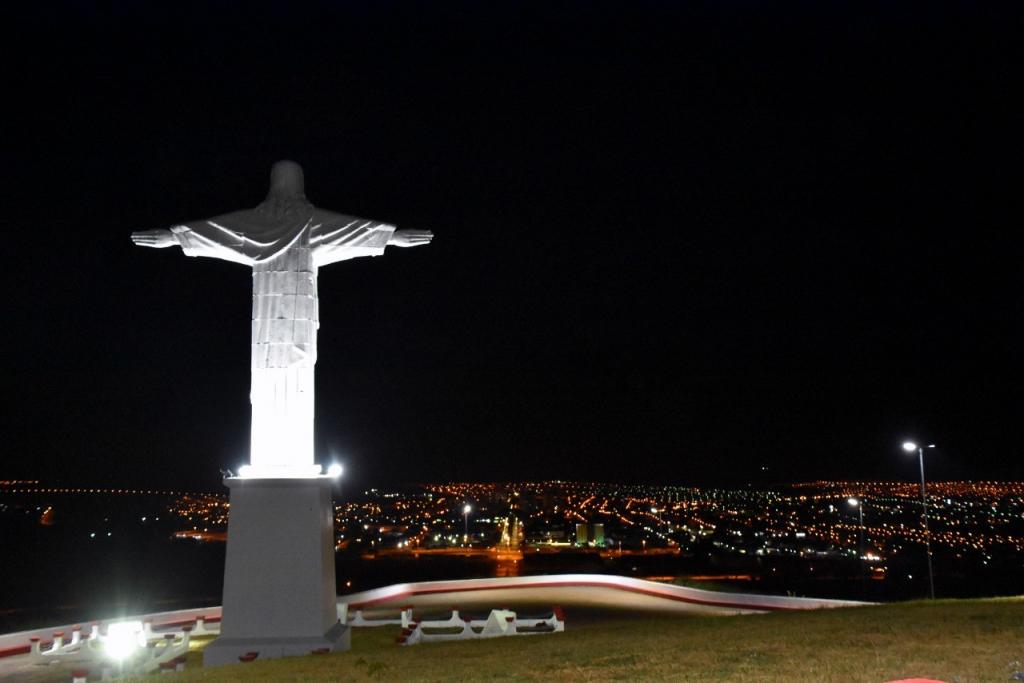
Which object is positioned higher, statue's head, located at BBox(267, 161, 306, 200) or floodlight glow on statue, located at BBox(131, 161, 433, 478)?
statue's head, located at BBox(267, 161, 306, 200)

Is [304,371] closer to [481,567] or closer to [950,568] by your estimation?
[481,567]

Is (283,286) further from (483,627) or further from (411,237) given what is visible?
(483,627)

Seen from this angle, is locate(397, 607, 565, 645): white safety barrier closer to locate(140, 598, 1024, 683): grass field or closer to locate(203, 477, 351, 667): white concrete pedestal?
locate(203, 477, 351, 667): white concrete pedestal

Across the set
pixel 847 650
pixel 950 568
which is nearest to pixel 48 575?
pixel 950 568

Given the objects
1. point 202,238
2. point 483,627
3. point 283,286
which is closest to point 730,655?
point 483,627

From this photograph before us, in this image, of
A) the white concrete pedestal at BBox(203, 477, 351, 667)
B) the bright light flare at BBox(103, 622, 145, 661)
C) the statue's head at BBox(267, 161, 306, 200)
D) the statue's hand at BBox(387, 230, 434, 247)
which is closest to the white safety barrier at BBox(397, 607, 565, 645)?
the white concrete pedestal at BBox(203, 477, 351, 667)

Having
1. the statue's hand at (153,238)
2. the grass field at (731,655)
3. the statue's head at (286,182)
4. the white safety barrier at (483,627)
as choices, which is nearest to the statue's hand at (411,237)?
the statue's head at (286,182)
